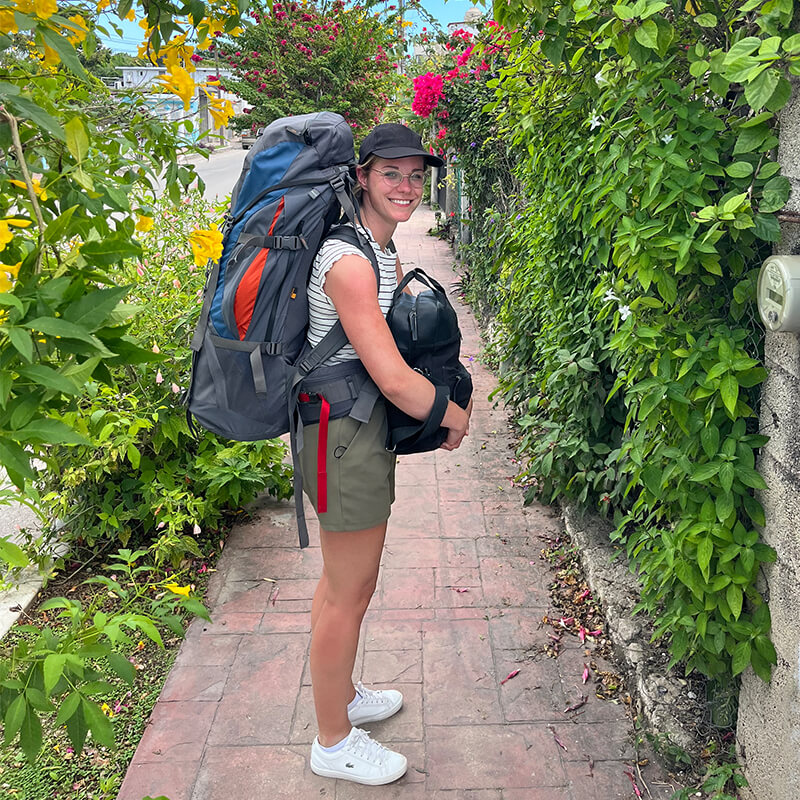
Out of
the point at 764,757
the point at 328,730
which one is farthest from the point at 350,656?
the point at 764,757

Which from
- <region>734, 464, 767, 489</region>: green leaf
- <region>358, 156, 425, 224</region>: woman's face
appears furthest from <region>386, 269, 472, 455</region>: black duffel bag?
<region>734, 464, 767, 489</region>: green leaf

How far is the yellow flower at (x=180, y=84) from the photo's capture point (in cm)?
186

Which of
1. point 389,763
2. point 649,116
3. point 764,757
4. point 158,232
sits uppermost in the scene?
point 649,116

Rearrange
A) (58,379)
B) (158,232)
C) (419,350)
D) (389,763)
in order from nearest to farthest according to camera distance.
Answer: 1. (58,379)
2. (419,350)
3. (389,763)
4. (158,232)

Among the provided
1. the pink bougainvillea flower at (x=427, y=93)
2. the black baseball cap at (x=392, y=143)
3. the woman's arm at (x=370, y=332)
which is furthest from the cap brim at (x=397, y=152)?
the pink bougainvillea flower at (x=427, y=93)

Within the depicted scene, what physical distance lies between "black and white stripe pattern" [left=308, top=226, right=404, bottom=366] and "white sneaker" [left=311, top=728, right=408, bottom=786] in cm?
125

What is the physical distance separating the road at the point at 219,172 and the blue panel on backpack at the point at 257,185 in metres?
16.4

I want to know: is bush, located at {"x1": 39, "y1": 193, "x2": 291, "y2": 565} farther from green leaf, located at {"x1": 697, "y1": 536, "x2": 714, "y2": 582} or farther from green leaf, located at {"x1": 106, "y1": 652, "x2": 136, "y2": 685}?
green leaf, located at {"x1": 697, "y1": 536, "x2": 714, "y2": 582}

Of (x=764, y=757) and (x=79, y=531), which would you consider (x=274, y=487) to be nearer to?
(x=79, y=531)

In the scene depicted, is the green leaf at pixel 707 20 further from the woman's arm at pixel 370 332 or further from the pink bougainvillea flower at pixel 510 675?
the pink bougainvillea flower at pixel 510 675

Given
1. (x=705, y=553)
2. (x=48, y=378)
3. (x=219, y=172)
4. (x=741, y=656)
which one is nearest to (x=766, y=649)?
(x=741, y=656)

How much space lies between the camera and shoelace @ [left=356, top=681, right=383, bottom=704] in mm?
2994

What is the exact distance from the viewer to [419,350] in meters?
2.53

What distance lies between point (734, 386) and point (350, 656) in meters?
1.41
